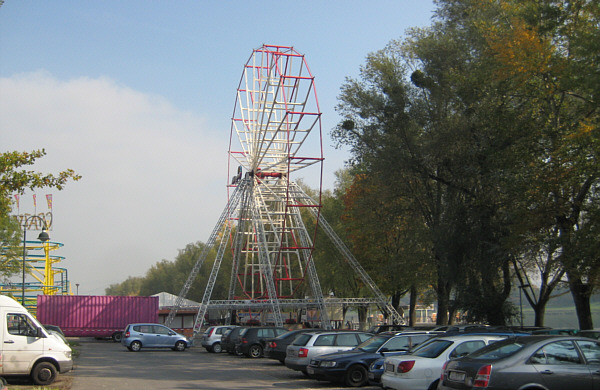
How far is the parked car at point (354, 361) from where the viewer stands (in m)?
16.2

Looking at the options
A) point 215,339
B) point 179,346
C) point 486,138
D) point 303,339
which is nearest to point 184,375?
point 303,339

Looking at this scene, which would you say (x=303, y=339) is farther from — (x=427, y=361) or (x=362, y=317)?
(x=362, y=317)

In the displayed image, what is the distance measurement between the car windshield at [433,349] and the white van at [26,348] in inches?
372

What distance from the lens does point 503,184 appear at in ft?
84.6

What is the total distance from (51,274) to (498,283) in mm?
48400

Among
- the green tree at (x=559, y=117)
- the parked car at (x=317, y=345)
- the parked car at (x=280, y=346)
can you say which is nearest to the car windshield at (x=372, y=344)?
the parked car at (x=317, y=345)

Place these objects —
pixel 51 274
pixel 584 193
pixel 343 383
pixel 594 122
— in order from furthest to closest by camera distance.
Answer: pixel 51 274
pixel 584 193
pixel 594 122
pixel 343 383

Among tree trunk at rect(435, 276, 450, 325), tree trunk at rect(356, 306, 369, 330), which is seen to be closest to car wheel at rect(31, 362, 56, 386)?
tree trunk at rect(435, 276, 450, 325)

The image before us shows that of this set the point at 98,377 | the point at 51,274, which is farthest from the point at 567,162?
the point at 51,274

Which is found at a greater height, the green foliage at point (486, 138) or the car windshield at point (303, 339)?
the green foliage at point (486, 138)

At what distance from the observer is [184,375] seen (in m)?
19.2

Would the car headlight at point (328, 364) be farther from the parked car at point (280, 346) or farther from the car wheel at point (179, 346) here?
the car wheel at point (179, 346)

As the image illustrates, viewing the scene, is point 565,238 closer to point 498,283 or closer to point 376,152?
point 498,283

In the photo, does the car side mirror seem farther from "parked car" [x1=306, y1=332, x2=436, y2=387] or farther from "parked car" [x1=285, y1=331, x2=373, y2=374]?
"parked car" [x1=306, y1=332, x2=436, y2=387]
